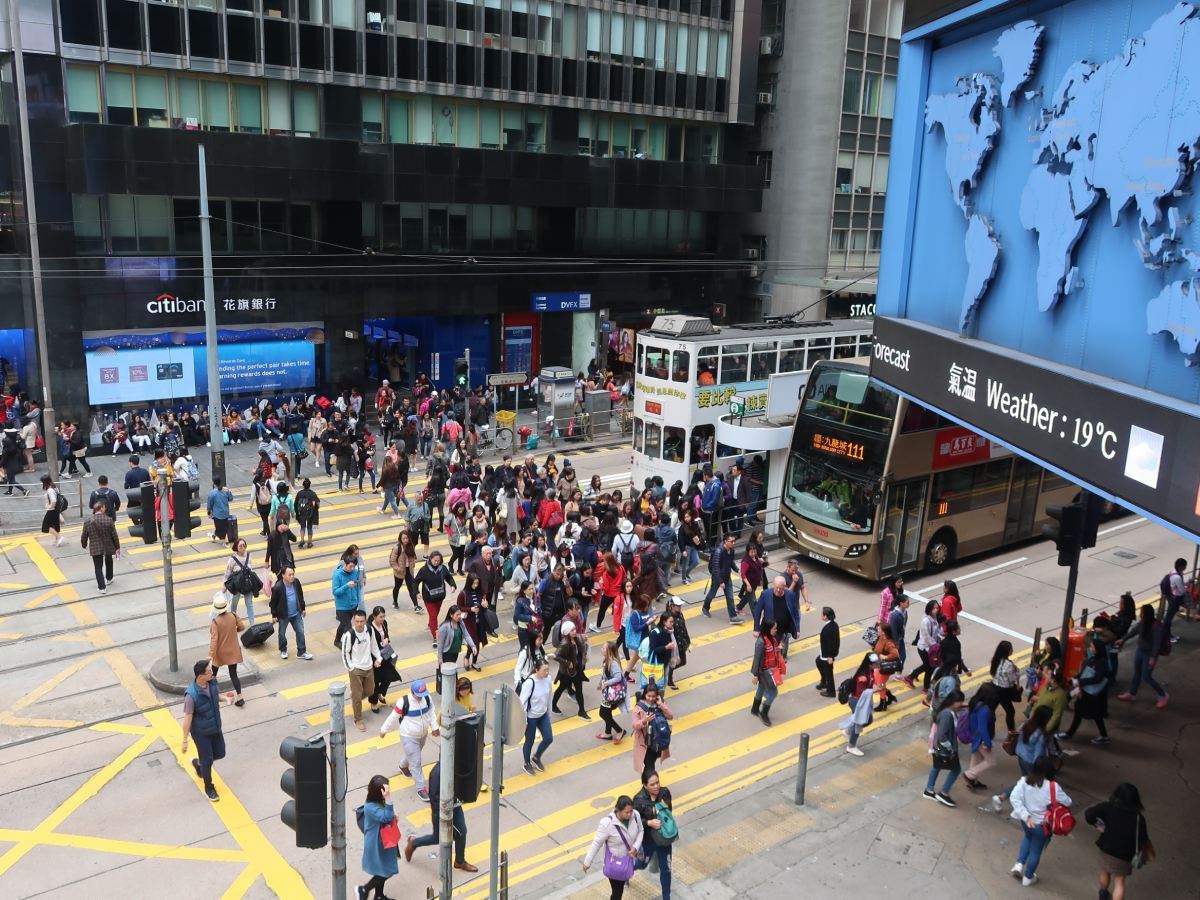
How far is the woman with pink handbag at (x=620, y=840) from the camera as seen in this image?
948 cm

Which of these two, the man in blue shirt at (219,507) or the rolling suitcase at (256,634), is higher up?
the man in blue shirt at (219,507)

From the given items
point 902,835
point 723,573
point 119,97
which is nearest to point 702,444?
point 723,573

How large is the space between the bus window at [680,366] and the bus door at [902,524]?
558cm

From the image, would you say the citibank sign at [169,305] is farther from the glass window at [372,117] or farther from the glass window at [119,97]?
the glass window at [372,117]

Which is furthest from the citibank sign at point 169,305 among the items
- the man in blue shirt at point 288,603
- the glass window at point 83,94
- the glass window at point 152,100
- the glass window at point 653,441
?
the man in blue shirt at point 288,603

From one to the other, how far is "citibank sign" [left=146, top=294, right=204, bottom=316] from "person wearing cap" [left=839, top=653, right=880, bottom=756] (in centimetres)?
2415

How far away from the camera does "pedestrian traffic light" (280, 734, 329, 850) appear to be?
7.12 meters

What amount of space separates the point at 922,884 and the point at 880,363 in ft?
19.7

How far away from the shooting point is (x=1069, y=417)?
8906 millimetres

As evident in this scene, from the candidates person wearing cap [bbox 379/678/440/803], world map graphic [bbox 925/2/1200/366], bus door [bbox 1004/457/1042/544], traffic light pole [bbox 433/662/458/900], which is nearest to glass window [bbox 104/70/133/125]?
person wearing cap [bbox 379/678/440/803]

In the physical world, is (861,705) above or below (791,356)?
below

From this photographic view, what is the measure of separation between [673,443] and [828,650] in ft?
30.8

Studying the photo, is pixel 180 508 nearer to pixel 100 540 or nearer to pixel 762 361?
pixel 100 540

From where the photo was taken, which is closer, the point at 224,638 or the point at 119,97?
the point at 224,638
